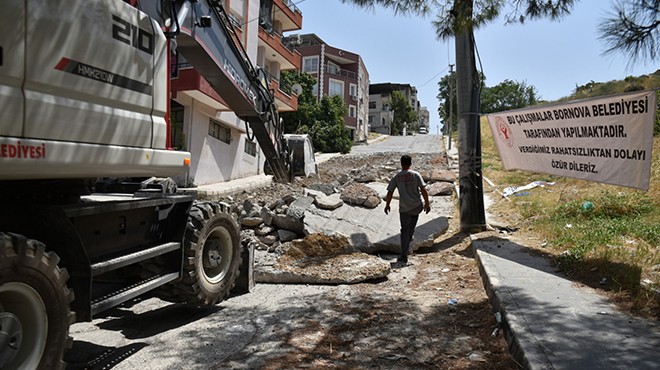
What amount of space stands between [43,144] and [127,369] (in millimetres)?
1798

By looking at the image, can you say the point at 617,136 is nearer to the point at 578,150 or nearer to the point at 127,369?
the point at 578,150

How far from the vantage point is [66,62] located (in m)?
2.92

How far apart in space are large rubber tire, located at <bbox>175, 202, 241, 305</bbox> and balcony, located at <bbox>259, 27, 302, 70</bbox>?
18.3m

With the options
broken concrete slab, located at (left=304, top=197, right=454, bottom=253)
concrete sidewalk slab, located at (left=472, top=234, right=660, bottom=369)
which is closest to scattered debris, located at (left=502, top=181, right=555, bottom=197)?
broken concrete slab, located at (left=304, top=197, right=454, bottom=253)

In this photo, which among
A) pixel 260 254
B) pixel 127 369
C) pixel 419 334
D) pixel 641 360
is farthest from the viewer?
pixel 260 254

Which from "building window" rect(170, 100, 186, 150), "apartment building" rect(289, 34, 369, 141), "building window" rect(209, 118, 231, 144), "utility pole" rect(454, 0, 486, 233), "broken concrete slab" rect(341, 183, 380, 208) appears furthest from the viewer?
"apartment building" rect(289, 34, 369, 141)

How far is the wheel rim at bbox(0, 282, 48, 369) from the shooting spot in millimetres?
2641

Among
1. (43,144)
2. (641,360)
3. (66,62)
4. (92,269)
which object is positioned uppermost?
(66,62)

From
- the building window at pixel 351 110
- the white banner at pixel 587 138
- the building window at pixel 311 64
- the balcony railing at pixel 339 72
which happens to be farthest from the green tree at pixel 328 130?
the white banner at pixel 587 138

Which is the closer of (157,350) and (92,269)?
(92,269)

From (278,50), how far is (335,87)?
26894 millimetres

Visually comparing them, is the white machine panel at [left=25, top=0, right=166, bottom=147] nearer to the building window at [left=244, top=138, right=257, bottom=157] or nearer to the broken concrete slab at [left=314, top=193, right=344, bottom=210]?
the broken concrete slab at [left=314, top=193, right=344, bottom=210]

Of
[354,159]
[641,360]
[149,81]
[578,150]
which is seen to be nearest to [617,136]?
[578,150]

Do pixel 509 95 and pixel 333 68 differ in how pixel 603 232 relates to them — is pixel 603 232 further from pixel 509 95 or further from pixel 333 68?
pixel 509 95
